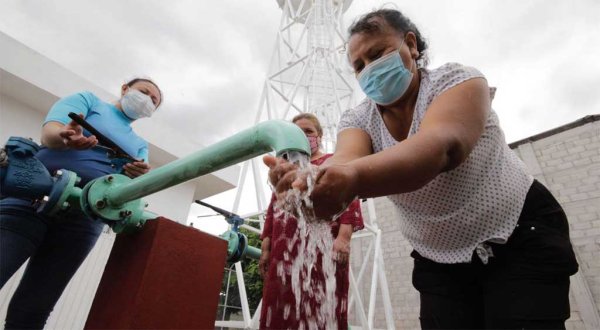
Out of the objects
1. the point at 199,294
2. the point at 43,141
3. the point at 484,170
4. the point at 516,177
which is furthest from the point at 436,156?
the point at 43,141

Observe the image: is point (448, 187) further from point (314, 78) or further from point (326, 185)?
point (314, 78)

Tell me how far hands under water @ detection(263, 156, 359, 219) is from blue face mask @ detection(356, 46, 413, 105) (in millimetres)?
532

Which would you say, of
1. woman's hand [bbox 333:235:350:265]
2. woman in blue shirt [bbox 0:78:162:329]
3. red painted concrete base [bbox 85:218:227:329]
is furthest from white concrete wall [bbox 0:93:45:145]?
woman's hand [bbox 333:235:350:265]

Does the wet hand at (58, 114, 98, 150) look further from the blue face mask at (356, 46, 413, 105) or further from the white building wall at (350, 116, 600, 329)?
the white building wall at (350, 116, 600, 329)

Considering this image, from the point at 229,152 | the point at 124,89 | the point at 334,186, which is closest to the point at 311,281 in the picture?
the point at 229,152

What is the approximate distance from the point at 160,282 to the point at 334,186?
0.71 m

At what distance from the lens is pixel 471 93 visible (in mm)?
739

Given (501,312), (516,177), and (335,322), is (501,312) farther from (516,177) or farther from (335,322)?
(335,322)

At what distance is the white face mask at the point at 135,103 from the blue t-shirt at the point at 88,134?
0.05m

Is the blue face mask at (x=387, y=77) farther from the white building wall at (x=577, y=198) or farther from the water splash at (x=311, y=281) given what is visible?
the white building wall at (x=577, y=198)

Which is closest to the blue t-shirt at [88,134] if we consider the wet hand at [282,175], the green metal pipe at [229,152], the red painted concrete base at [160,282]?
the red painted concrete base at [160,282]

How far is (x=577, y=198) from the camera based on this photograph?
5148 mm

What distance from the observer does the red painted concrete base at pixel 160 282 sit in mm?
887

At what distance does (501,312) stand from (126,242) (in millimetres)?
1139
